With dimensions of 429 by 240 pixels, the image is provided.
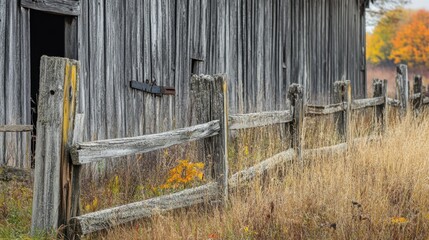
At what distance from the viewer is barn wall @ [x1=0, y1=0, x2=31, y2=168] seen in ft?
26.8

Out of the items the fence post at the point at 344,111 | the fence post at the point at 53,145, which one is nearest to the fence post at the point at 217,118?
the fence post at the point at 53,145

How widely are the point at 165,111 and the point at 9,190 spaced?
421cm

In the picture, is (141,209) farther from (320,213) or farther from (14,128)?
(14,128)

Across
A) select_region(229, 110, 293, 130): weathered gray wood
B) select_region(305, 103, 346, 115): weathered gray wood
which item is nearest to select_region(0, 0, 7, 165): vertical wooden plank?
select_region(229, 110, 293, 130): weathered gray wood

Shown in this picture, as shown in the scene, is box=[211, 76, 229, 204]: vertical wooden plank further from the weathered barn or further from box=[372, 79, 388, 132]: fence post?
box=[372, 79, 388, 132]: fence post

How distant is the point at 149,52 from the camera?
1059 cm

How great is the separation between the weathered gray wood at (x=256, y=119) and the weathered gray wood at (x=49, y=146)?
2.51 metres

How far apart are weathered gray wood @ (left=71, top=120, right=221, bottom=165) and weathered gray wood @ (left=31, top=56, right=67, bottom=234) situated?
169 mm

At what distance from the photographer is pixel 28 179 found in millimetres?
6766

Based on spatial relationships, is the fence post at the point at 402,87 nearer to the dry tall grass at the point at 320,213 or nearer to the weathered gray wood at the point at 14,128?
the dry tall grass at the point at 320,213

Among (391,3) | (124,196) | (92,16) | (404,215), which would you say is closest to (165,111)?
(92,16)

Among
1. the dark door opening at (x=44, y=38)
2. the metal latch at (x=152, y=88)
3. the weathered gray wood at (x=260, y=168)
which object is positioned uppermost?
the dark door opening at (x=44, y=38)

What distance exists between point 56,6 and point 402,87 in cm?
745

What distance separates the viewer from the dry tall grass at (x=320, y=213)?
5791 millimetres
